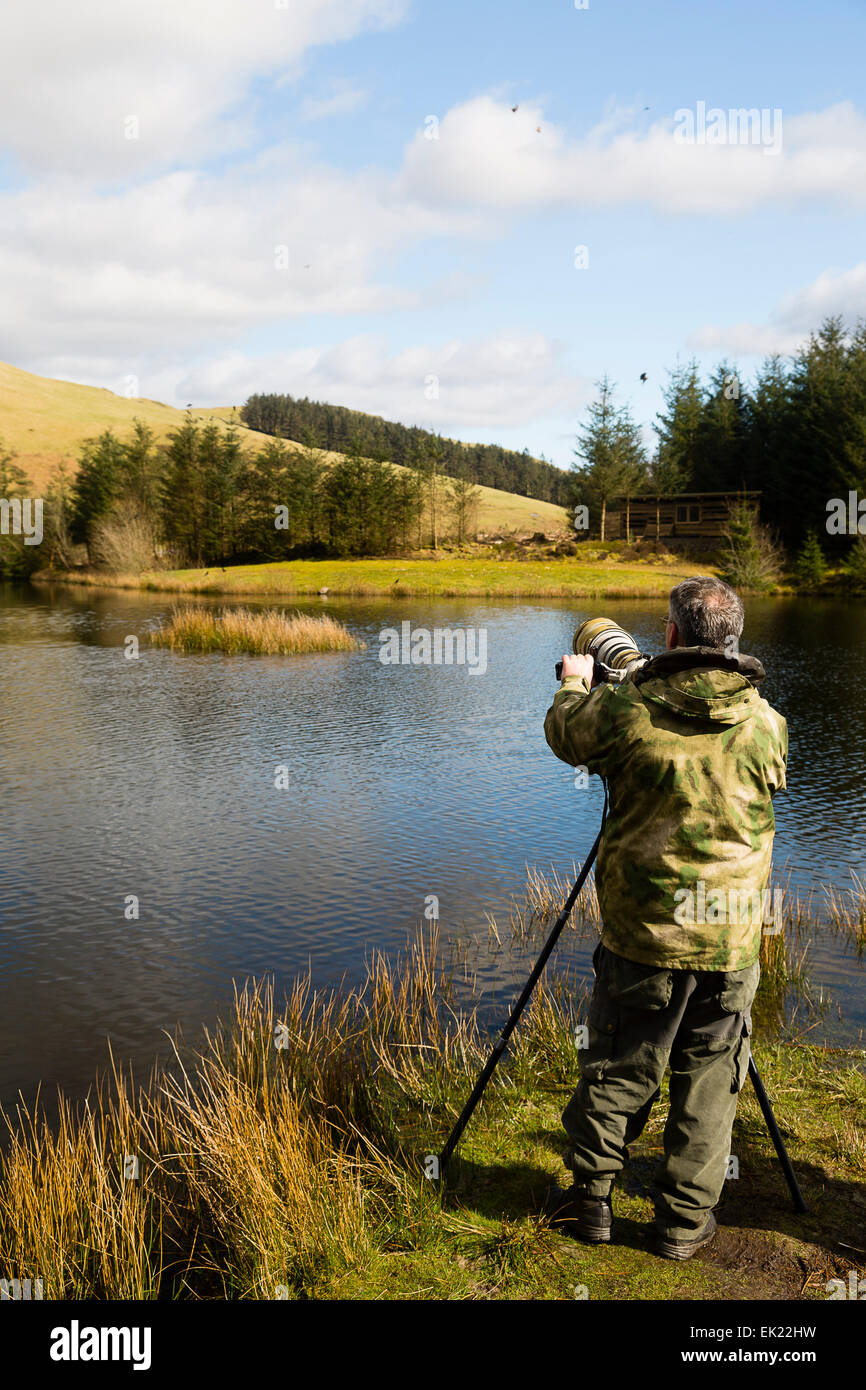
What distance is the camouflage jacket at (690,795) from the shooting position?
12.0ft

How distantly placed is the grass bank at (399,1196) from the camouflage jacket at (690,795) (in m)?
→ 1.37

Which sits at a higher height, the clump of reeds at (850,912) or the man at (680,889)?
the man at (680,889)

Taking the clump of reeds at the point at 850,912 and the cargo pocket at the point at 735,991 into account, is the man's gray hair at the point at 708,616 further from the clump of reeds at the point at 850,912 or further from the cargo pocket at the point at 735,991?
the clump of reeds at the point at 850,912

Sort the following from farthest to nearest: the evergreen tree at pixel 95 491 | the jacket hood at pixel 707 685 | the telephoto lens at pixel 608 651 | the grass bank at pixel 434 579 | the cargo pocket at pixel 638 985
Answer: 1. the evergreen tree at pixel 95 491
2. the grass bank at pixel 434 579
3. the telephoto lens at pixel 608 651
4. the cargo pocket at pixel 638 985
5. the jacket hood at pixel 707 685

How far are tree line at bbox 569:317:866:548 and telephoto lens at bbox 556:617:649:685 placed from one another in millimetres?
55999

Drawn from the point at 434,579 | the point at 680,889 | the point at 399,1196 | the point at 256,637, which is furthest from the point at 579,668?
the point at 434,579

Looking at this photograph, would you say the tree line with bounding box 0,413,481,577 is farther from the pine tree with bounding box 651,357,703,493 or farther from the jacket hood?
the jacket hood

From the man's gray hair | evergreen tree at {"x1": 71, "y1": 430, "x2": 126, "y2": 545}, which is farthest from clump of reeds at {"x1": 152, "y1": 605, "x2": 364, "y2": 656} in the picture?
evergreen tree at {"x1": 71, "y1": 430, "x2": 126, "y2": 545}

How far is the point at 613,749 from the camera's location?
3.79m

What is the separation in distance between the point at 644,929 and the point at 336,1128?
8.61 ft

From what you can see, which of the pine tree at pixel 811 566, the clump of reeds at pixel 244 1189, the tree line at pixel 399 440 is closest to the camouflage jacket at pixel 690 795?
the clump of reeds at pixel 244 1189

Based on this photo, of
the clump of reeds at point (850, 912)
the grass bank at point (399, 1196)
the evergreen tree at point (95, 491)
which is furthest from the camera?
the evergreen tree at point (95, 491)

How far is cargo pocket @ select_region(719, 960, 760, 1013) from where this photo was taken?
3.76m

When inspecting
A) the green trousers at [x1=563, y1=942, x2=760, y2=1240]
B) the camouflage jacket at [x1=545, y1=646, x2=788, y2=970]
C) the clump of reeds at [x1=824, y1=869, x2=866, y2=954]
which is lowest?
the clump of reeds at [x1=824, y1=869, x2=866, y2=954]
